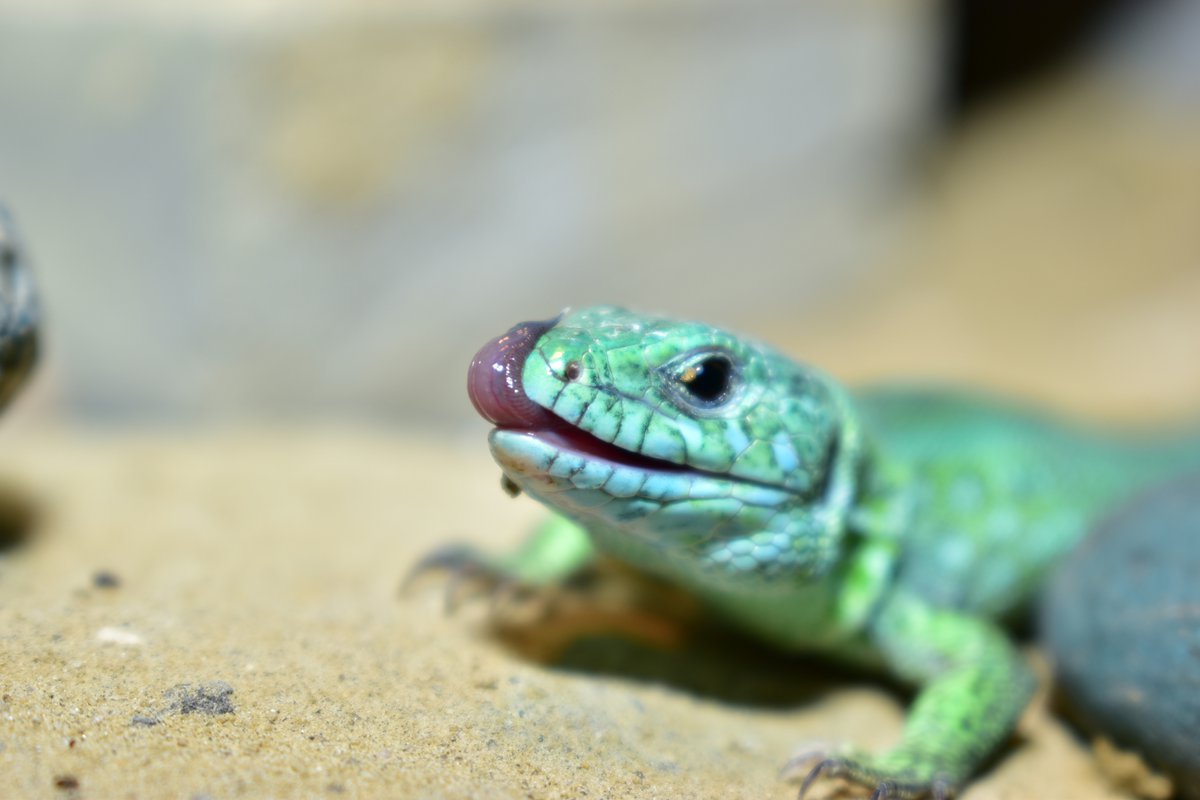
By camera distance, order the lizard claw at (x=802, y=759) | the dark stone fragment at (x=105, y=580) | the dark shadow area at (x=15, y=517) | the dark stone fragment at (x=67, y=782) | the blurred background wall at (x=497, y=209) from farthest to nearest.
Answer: the blurred background wall at (x=497, y=209)
the dark shadow area at (x=15, y=517)
the dark stone fragment at (x=105, y=580)
the lizard claw at (x=802, y=759)
the dark stone fragment at (x=67, y=782)

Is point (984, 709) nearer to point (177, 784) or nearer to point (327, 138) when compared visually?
point (177, 784)

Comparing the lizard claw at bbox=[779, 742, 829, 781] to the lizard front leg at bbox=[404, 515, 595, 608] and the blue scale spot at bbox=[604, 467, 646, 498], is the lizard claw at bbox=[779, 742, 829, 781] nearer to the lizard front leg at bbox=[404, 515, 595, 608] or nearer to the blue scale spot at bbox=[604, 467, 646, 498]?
the blue scale spot at bbox=[604, 467, 646, 498]

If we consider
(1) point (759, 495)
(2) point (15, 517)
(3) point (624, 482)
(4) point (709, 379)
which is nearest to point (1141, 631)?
(1) point (759, 495)

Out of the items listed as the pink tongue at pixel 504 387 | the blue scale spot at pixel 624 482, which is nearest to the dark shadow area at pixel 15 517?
the pink tongue at pixel 504 387

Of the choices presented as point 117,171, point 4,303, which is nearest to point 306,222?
point 117,171

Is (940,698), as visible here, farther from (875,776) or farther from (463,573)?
(463,573)

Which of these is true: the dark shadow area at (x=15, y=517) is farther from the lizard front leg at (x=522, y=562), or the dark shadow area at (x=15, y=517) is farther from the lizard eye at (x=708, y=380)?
the lizard eye at (x=708, y=380)
